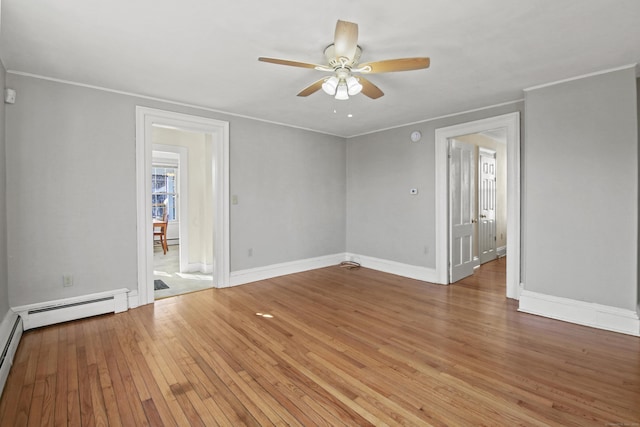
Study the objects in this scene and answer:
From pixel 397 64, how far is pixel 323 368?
2294mm

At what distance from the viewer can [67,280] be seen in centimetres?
316

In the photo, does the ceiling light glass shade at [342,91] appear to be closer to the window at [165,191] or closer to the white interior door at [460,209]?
the white interior door at [460,209]

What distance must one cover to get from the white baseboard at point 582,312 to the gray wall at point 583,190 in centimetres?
6

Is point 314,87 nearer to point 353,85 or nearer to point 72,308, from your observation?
point 353,85

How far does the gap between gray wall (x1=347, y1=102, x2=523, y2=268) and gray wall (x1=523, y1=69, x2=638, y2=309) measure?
0.93 meters

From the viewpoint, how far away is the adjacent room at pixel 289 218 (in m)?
1.97

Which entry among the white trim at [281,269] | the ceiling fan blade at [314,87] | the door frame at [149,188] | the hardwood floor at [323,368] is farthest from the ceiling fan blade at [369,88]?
the white trim at [281,269]

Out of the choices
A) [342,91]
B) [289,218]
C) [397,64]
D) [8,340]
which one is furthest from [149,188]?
[397,64]

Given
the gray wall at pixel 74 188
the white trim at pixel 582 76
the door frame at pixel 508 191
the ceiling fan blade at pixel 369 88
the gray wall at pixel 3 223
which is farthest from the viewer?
the door frame at pixel 508 191

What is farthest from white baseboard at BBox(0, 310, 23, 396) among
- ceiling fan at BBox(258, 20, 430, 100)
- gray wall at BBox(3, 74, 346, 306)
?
ceiling fan at BBox(258, 20, 430, 100)

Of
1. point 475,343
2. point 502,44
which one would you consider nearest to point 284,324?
point 475,343

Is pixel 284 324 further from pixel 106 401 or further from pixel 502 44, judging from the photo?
pixel 502 44

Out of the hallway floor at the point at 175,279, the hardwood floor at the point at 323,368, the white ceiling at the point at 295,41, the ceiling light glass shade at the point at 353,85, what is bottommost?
the hardwood floor at the point at 323,368

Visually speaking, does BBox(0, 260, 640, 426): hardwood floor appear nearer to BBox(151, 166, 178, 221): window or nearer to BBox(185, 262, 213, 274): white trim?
BBox(185, 262, 213, 274): white trim
